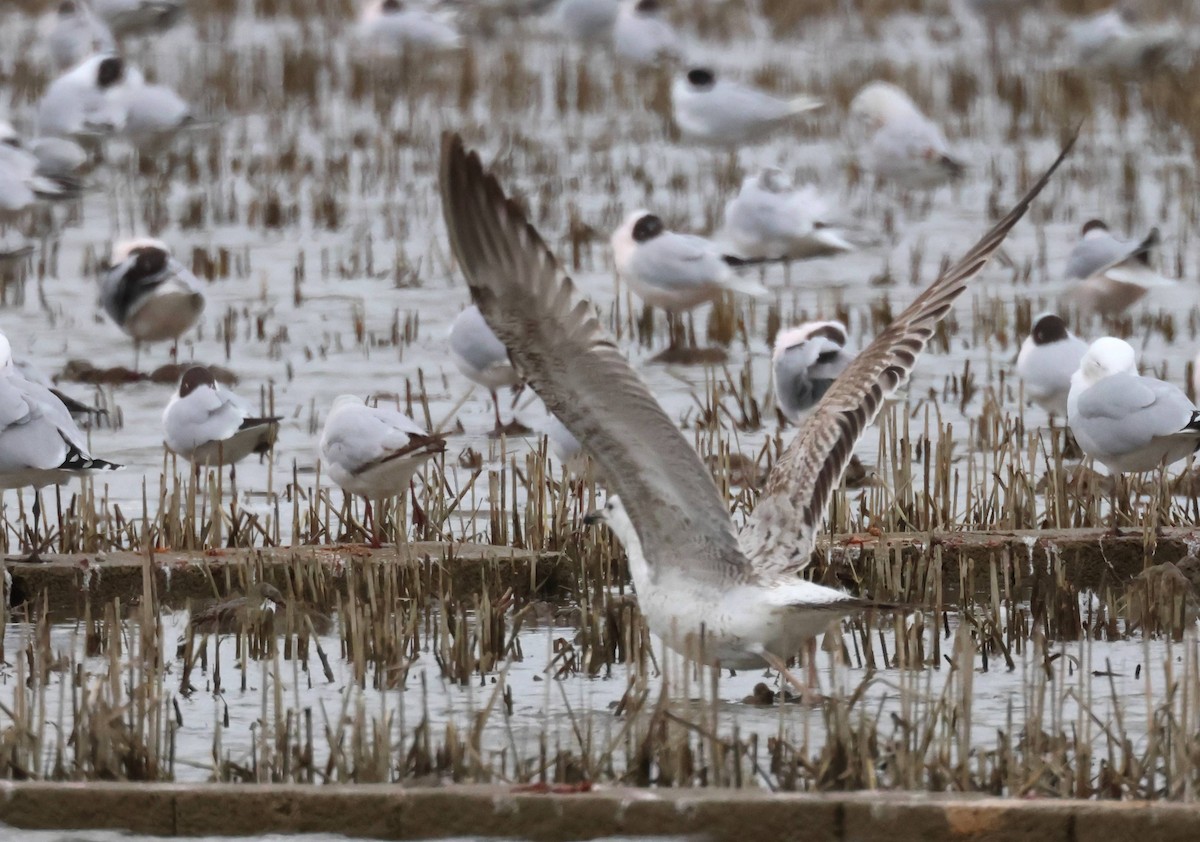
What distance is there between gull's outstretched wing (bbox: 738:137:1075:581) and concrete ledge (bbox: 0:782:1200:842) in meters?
1.35

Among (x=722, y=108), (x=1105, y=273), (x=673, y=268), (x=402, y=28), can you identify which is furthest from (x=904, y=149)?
(x=402, y=28)

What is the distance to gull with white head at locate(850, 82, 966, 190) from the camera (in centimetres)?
1546

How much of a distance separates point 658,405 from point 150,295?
6.26 m

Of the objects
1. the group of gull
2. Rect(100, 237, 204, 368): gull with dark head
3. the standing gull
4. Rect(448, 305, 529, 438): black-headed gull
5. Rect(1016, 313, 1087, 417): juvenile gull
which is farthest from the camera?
the standing gull

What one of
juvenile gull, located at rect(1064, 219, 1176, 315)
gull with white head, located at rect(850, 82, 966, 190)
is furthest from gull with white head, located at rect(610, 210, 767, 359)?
gull with white head, located at rect(850, 82, 966, 190)

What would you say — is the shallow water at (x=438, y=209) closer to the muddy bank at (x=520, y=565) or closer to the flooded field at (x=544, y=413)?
the flooded field at (x=544, y=413)

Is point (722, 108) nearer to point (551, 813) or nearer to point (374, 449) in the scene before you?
point (374, 449)

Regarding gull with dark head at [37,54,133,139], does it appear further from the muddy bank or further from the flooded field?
the muddy bank

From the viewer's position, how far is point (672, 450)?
5.35m

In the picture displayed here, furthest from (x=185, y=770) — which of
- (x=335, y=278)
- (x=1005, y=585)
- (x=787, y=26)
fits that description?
(x=787, y=26)

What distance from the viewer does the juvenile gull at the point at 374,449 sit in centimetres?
723

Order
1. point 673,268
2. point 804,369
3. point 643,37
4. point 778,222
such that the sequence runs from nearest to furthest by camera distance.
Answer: point 804,369 → point 673,268 → point 778,222 → point 643,37

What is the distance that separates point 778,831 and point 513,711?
1.27 metres

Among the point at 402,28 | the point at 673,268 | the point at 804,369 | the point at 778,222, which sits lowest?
the point at 804,369
